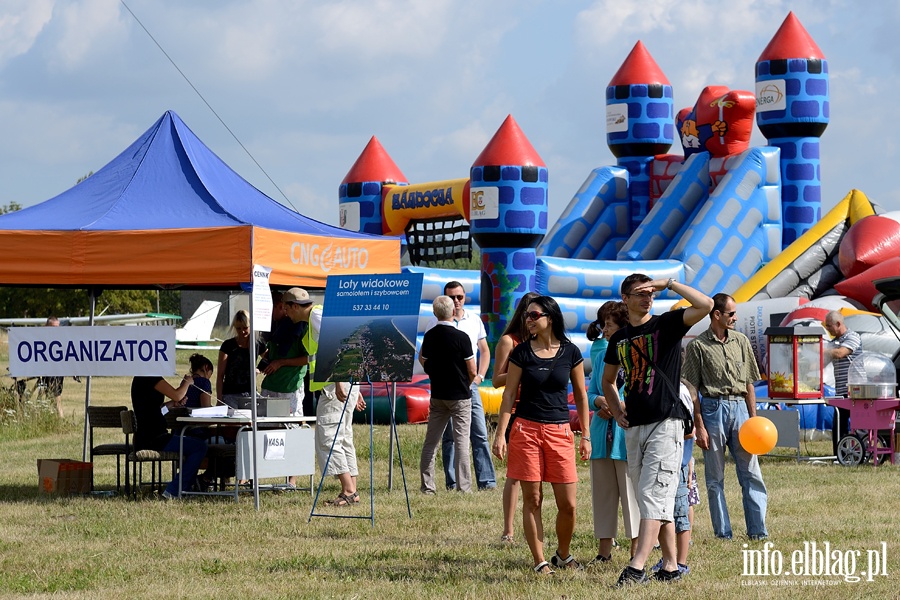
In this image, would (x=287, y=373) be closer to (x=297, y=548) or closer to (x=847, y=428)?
(x=297, y=548)

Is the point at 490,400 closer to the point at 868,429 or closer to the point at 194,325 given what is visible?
the point at 868,429

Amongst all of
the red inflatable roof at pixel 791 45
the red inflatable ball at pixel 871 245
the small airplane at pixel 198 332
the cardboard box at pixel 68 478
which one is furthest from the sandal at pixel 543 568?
the small airplane at pixel 198 332

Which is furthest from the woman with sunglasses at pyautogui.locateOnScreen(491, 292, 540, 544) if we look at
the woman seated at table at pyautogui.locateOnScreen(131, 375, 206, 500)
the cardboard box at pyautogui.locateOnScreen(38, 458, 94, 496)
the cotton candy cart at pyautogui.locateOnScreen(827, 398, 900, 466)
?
the cotton candy cart at pyautogui.locateOnScreen(827, 398, 900, 466)

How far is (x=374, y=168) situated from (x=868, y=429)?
12005mm

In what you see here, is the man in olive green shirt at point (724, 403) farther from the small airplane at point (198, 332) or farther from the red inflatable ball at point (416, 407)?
the small airplane at point (198, 332)

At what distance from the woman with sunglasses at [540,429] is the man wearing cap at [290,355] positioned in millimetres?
3687

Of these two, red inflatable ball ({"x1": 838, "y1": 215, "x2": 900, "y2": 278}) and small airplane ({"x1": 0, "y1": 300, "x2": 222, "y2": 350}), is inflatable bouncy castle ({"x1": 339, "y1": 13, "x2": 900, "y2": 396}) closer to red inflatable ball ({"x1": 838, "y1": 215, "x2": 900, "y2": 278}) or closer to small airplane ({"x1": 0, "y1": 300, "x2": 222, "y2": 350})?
red inflatable ball ({"x1": 838, "y1": 215, "x2": 900, "y2": 278})

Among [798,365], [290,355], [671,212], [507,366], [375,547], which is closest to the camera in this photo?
[507,366]

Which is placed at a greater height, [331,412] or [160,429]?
[331,412]

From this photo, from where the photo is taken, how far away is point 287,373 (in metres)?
10.6

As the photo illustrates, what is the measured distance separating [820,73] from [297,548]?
48.5 feet

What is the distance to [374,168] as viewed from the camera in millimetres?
22453

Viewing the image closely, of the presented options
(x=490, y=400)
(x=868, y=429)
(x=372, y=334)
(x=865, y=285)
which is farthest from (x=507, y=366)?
(x=865, y=285)

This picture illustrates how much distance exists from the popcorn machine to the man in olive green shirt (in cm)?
539
